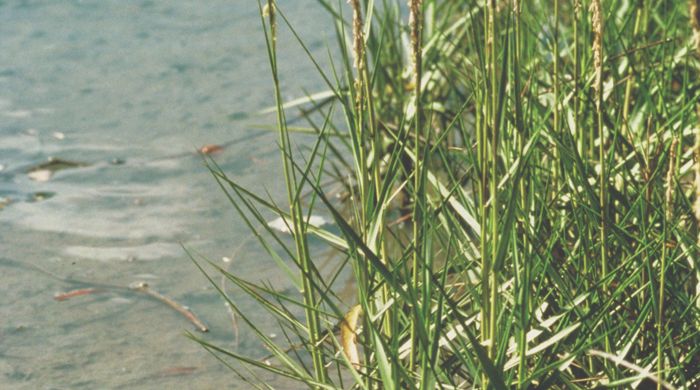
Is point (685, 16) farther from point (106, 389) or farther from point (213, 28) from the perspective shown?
point (213, 28)

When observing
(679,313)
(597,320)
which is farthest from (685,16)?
(597,320)

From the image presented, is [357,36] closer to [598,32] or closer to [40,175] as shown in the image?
[598,32]

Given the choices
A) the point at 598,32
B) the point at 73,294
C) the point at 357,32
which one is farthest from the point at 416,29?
the point at 73,294

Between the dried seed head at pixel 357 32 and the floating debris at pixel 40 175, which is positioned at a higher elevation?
the dried seed head at pixel 357 32

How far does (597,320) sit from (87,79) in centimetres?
287

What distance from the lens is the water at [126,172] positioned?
2178 mm

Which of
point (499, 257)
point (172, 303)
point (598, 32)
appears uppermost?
point (598, 32)

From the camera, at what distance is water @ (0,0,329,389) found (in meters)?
2.18

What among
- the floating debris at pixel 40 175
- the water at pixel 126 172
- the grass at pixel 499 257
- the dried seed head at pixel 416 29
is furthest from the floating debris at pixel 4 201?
the dried seed head at pixel 416 29

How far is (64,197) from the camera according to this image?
294cm

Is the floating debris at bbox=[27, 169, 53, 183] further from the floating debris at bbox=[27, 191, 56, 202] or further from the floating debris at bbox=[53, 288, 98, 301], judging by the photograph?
the floating debris at bbox=[53, 288, 98, 301]

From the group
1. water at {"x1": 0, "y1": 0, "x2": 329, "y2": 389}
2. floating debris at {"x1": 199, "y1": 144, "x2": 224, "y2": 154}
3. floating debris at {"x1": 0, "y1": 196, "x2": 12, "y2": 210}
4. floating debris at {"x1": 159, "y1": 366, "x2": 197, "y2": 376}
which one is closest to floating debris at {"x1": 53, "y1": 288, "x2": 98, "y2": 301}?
water at {"x1": 0, "y1": 0, "x2": 329, "y2": 389}

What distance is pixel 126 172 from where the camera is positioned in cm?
311

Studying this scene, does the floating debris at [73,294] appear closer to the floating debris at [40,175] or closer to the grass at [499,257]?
the floating debris at [40,175]
